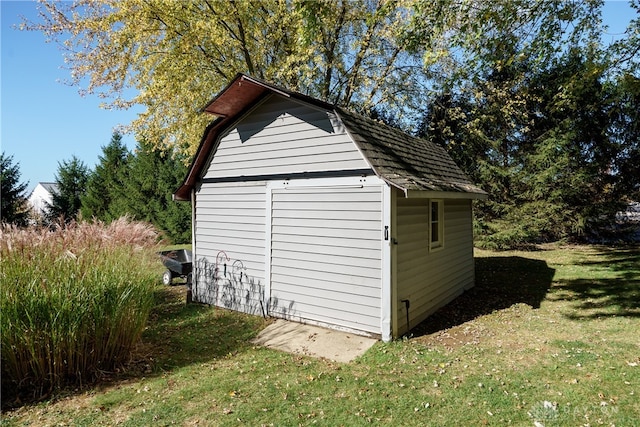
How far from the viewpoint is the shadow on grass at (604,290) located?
7.34m

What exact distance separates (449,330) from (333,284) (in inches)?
87.3

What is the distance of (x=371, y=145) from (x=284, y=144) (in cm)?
175

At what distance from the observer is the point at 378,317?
5.84 m

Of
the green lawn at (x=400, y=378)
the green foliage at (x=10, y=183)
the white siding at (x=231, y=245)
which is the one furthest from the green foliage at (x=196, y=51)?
the green foliage at (x=10, y=183)

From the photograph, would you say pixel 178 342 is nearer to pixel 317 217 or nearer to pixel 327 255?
pixel 327 255

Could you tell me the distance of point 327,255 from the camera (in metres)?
6.43

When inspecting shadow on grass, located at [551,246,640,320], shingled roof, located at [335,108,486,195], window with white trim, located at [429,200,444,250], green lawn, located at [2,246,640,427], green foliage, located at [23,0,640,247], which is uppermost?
green foliage, located at [23,0,640,247]

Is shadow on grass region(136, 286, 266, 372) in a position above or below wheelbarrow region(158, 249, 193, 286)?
below

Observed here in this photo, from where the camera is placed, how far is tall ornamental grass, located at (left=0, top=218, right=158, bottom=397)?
164 inches

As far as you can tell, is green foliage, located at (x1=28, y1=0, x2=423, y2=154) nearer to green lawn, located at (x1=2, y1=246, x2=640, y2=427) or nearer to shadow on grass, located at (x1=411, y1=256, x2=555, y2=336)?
shadow on grass, located at (x1=411, y1=256, x2=555, y2=336)

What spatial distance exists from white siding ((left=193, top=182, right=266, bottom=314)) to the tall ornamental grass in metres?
2.45

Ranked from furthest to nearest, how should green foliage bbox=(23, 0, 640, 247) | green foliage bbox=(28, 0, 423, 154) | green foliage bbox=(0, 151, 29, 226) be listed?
1. green foliage bbox=(0, 151, 29, 226)
2. green foliage bbox=(28, 0, 423, 154)
3. green foliage bbox=(23, 0, 640, 247)

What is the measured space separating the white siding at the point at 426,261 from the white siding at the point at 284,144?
142 centimetres

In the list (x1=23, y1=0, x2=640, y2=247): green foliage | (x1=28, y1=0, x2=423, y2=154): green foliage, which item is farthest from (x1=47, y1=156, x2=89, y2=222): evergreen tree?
(x1=28, y1=0, x2=423, y2=154): green foliage
